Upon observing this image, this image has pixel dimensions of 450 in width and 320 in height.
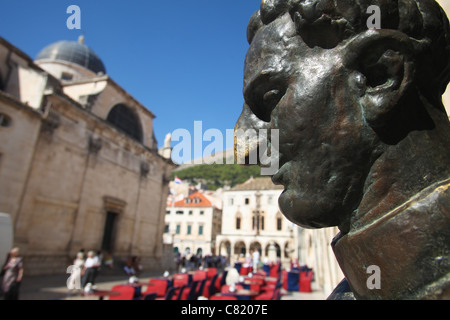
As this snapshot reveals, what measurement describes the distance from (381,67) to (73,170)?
16458mm

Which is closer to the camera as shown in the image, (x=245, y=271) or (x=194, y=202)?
(x=245, y=271)

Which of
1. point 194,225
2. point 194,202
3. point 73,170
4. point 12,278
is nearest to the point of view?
point 12,278

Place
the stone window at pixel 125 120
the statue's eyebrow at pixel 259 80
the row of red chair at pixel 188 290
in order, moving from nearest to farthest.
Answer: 1. the statue's eyebrow at pixel 259 80
2. the row of red chair at pixel 188 290
3. the stone window at pixel 125 120

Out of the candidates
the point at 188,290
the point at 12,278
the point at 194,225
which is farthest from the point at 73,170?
the point at 194,225

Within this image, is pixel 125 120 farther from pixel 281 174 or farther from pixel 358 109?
pixel 358 109

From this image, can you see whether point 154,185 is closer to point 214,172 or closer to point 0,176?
point 0,176

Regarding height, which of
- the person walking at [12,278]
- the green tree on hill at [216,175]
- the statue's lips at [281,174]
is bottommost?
the person walking at [12,278]

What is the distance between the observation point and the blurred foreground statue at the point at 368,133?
2.76ft

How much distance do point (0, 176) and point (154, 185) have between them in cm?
1160

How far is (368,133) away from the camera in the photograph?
36.0 inches

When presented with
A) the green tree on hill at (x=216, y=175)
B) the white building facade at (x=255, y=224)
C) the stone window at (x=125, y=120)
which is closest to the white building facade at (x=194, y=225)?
the white building facade at (x=255, y=224)

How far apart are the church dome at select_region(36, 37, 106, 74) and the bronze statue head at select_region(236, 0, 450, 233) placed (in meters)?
30.8

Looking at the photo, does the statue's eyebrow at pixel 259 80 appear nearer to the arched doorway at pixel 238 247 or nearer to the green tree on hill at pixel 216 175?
the arched doorway at pixel 238 247
